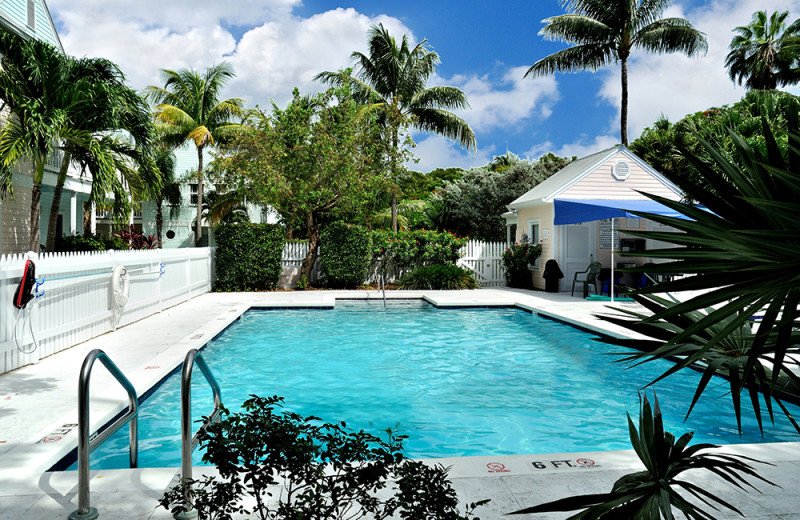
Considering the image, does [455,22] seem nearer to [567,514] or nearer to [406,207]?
[406,207]

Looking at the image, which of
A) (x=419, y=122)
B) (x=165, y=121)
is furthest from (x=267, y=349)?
(x=165, y=121)

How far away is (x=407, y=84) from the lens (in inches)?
951

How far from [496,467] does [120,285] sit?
780cm

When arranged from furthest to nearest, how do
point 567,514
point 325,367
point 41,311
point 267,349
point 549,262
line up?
1. point 549,262
2. point 267,349
3. point 325,367
4. point 41,311
5. point 567,514

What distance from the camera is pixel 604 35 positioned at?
23281 mm

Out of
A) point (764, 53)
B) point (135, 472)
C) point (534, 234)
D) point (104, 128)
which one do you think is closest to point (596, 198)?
point (534, 234)

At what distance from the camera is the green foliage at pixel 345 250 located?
58.4 feet

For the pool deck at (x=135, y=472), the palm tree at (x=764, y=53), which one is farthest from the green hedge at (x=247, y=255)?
the palm tree at (x=764, y=53)

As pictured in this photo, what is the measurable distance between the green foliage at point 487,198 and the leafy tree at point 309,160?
11702 mm

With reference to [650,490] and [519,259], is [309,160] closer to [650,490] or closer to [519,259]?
[519,259]

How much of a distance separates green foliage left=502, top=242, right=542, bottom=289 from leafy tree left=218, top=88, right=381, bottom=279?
202 inches

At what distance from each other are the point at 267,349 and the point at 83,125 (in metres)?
8.07

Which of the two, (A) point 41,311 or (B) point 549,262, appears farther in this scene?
(B) point 549,262

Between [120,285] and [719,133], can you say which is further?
[719,133]
